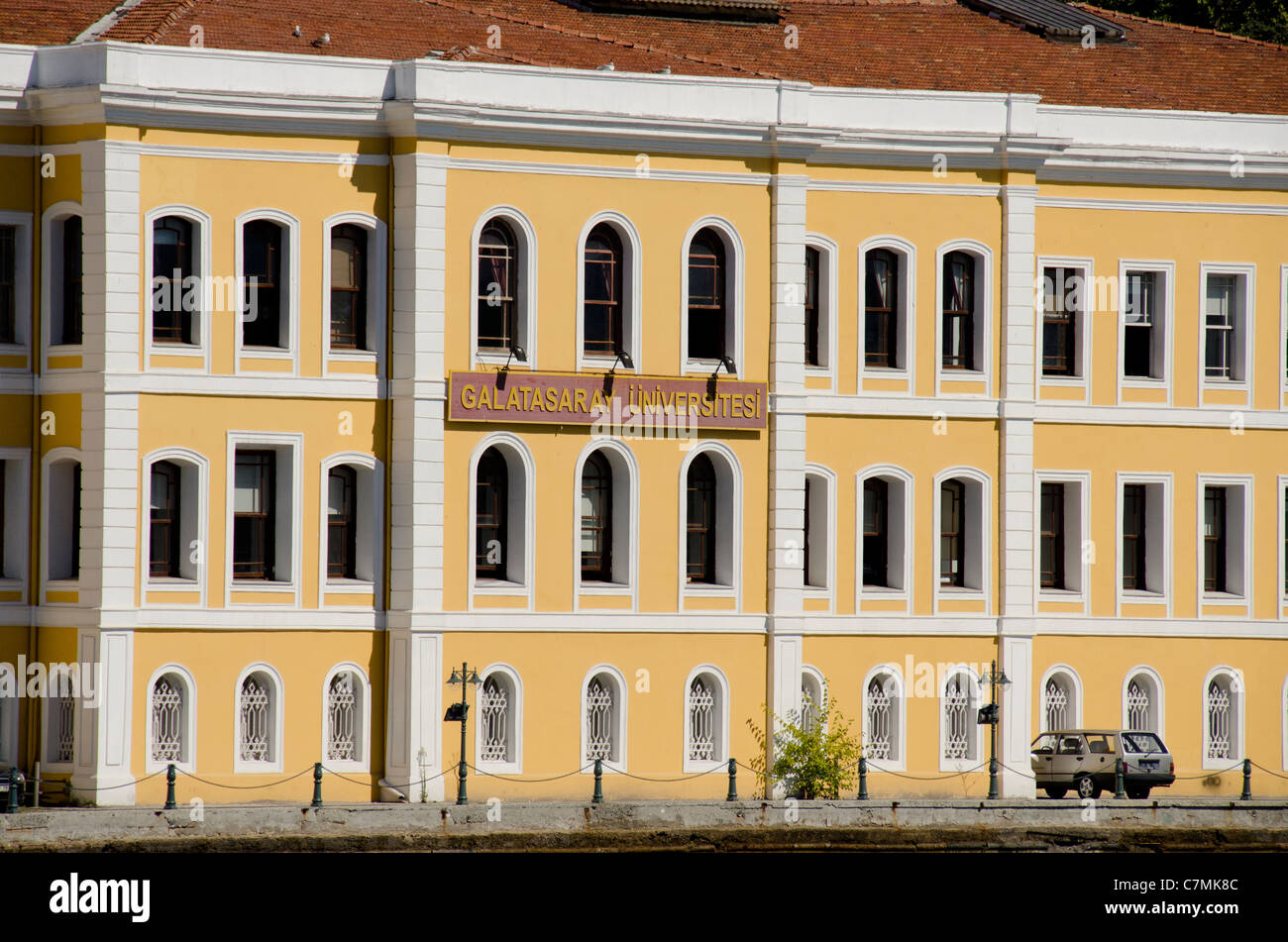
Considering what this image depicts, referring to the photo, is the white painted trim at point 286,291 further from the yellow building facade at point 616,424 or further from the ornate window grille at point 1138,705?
the ornate window grille at point 1138,705

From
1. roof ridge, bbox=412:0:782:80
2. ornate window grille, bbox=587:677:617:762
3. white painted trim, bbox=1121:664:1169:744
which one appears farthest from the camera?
white painted trim, bbox=1121:664:1169:744

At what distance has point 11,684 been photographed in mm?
43250

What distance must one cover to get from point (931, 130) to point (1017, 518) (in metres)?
6.99

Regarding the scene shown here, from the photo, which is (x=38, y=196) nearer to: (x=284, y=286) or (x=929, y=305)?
(x=284, y=286)

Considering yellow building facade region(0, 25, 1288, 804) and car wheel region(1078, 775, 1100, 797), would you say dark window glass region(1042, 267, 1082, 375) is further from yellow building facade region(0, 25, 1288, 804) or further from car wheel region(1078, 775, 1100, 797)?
car wheel region(1078, 775, 1100, 797)

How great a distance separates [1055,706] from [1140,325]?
7.14m

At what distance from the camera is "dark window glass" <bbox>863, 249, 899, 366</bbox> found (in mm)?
47500

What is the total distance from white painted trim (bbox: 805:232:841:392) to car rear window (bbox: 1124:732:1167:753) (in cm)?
793

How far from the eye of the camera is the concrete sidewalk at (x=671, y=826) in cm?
3931

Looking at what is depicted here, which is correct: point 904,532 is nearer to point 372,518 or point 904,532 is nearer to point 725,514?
point 725,514

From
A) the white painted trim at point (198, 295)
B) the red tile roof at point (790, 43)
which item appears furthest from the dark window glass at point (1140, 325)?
the white painted trim at point (198, 295)

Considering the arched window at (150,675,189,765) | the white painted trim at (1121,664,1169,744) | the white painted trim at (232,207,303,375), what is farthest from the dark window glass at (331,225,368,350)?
the white painted trim at (1121,664,1169,744)
